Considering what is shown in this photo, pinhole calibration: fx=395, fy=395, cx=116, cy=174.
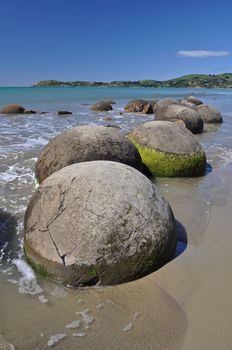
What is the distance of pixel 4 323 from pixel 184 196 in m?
3.88

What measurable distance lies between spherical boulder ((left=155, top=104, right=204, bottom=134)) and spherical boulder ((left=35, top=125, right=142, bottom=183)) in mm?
7843

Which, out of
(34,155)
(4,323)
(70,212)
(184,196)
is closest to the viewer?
(4,323)

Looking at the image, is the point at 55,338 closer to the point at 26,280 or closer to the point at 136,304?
the point at 136,304

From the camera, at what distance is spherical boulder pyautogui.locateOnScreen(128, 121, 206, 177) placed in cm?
739

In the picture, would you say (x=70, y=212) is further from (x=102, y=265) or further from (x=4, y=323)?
(x=4, y=323)

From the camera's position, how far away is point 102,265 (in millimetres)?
3611

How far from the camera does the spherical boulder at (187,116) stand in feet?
46.7

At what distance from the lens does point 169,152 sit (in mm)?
7391

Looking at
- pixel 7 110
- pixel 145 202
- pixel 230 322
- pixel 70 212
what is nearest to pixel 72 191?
pixel 70 212

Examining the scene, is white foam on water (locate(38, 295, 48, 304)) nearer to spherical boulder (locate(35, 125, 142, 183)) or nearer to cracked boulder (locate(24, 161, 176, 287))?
cracked boulder (locate(24, 161, 176, 287))

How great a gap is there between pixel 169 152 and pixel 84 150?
1.84 m

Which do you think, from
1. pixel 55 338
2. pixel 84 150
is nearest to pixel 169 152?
pixel 84 150

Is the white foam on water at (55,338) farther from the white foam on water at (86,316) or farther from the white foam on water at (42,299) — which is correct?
the white foam on water at (42,299)

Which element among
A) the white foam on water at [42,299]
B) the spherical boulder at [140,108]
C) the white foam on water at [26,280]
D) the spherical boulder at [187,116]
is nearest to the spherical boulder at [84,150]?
the white foam on water at [26,280]
